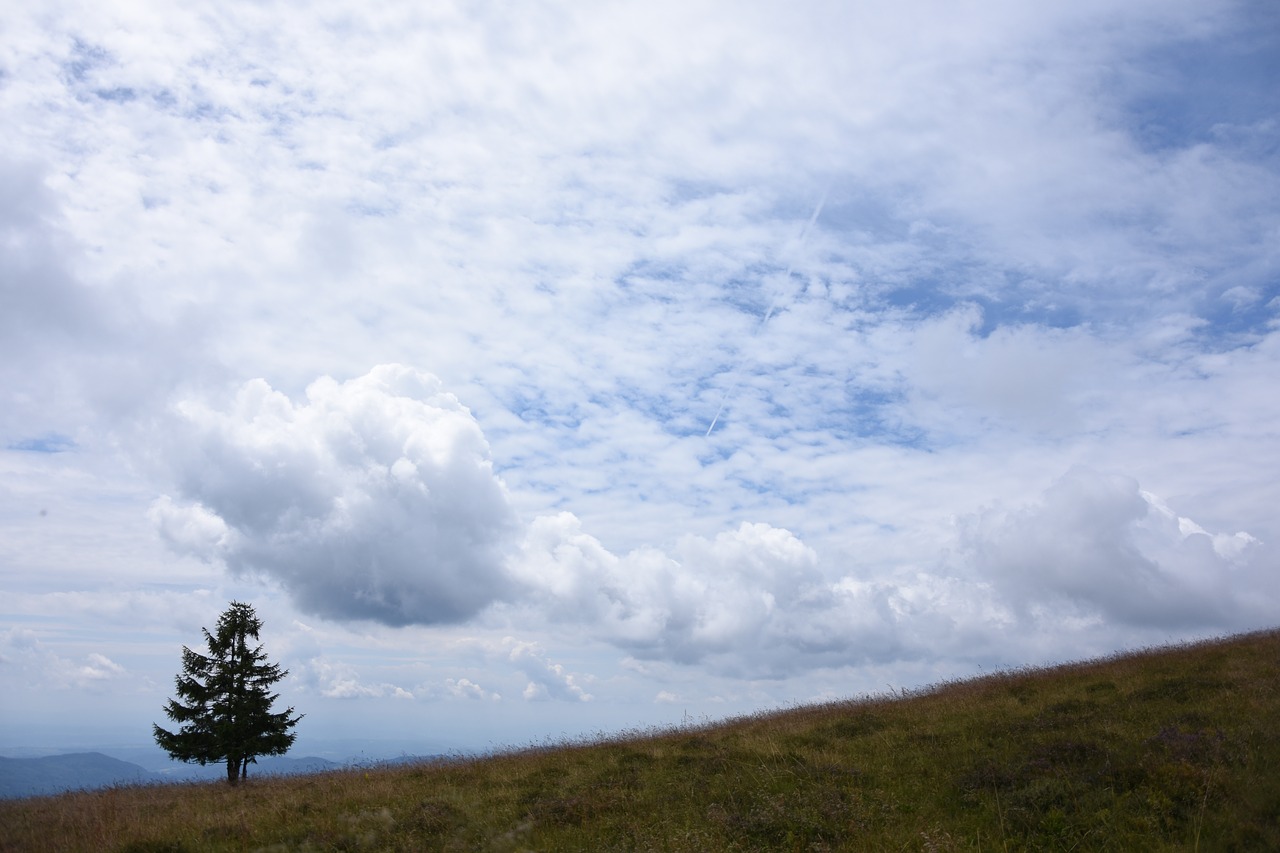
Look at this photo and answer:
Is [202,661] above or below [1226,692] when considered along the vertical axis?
above

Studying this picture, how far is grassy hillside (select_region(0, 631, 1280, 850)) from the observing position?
1092 cm

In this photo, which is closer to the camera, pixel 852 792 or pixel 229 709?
pixel 852 792

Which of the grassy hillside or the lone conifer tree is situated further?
the lone conifer tree

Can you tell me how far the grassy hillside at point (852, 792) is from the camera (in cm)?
1092

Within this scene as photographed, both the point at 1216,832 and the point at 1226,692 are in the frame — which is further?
the point at 1226,692

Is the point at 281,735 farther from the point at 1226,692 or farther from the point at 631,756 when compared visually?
the point at 1226,692

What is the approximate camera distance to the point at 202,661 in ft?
84.0

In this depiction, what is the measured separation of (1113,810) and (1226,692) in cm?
753

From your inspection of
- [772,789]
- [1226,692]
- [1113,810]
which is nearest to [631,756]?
[772,789]

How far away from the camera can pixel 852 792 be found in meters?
13.2

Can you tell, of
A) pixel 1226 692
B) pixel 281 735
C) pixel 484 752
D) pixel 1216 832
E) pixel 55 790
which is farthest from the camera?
pixel 281 735

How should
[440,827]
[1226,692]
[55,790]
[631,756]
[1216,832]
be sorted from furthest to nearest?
[55,790], [631,756], [1226,692], [440,827], [1216,832]

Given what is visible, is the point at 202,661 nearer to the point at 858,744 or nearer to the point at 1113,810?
the point at 858,744

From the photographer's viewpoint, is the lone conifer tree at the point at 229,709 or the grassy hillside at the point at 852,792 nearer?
the grassy hillside at the point at 852,792
